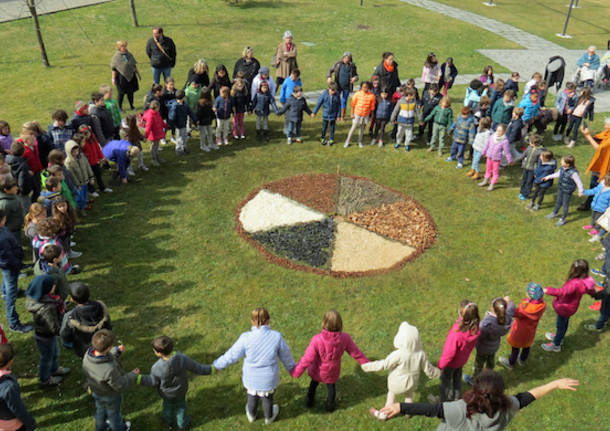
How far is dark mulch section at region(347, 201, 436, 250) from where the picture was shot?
11203 millimetres

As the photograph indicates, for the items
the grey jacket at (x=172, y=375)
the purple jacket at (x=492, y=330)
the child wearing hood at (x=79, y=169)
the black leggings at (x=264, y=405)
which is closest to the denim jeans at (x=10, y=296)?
the child wearing hood at (x=79, y=169)

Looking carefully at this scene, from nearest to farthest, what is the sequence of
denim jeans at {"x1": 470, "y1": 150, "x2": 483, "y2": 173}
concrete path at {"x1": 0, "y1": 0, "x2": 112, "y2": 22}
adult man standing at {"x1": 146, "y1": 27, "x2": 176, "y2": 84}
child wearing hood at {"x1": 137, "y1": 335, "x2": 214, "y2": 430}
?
1. child wearing hood at {"x1": 137, "y1": 335, "x2": 214, "y2": 430}
2. denim jeans at {"x1": 470, "y1": 150, "x2": 483, "y2": 173}
3. adult man standing at {"x1": 146, "y1": 27, "x2": 176, "y2": 84}
4. concrete path at {"x1": 0, "y1": 0, "x2": 112, "y2": 22}

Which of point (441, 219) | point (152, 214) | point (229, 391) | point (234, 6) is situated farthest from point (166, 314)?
point (234, 6)

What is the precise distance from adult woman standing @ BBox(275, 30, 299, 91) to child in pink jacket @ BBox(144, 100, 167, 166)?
510cm

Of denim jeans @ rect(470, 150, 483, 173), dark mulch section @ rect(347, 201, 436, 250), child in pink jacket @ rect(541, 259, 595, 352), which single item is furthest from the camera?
denim jeans @ rect(470, 150, 483, 173)

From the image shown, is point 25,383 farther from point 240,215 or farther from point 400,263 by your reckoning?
point 400,263

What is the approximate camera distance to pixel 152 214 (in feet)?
38.7

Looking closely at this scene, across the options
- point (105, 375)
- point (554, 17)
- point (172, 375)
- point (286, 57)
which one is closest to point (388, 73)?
point (286, 57)

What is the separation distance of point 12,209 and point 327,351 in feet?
20.6

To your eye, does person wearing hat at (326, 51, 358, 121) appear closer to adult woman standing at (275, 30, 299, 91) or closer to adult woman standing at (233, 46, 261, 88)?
adult woman standing at (275, 30, 299, 91)

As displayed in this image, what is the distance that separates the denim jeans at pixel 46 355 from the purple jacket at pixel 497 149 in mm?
10599

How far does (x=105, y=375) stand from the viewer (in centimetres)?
604

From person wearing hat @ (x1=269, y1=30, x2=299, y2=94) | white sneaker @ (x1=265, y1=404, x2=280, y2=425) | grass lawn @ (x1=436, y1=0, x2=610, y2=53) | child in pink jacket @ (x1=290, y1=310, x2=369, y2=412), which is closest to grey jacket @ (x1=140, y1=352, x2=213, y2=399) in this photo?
white sneaker @ (x1=265, y1=404, x2=280, y2=425)

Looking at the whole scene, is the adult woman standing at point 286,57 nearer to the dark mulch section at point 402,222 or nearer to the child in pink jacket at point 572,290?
the dark mulch section at point 402,222
